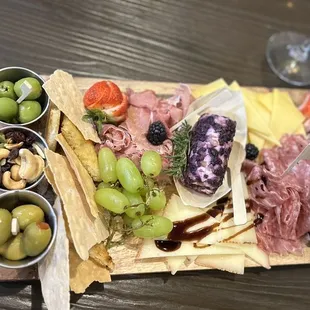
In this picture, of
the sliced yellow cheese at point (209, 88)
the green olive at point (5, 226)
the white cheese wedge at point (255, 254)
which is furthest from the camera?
the sliced yellow cheese at point (209, 88)

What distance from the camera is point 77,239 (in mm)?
1627

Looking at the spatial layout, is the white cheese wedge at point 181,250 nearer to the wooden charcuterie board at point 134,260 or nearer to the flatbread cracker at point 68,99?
the wooden charcuterie board at point 134,260

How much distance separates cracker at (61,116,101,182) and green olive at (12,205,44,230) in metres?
0.29

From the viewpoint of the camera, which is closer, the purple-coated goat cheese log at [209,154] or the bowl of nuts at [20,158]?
the bowl of nuts at [20,158]

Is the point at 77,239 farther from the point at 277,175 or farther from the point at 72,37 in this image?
the point at 72,37

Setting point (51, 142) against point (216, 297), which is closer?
point (51, 142)

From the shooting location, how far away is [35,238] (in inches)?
60.1

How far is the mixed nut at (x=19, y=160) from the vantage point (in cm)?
165

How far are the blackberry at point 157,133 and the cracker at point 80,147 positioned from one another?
249mm

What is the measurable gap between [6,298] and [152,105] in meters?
0.97

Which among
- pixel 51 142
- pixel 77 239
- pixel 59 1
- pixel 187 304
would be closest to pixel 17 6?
pixel 59 1

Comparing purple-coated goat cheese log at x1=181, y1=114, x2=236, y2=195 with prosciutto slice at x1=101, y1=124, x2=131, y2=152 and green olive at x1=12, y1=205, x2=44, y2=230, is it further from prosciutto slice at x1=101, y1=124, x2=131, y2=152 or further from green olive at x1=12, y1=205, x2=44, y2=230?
green olive at x1=12, y1=205, x2=44, y2=230

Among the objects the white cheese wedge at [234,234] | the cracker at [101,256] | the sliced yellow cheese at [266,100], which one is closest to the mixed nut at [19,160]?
the cracker at [101,256]

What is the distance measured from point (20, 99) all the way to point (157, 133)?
0.55 metres
